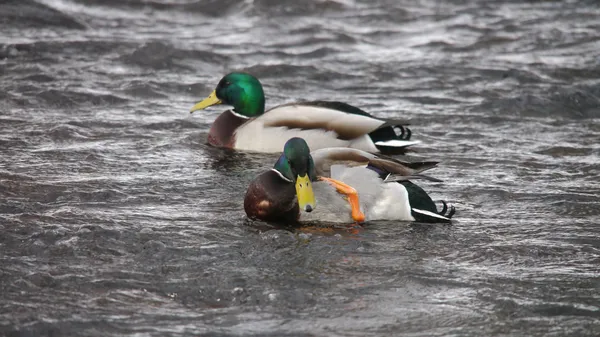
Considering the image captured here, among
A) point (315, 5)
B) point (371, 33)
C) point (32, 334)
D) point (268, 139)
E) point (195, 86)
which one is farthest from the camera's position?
point (315, 5)

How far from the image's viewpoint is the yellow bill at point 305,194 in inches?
250

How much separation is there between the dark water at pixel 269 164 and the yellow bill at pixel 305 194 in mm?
213

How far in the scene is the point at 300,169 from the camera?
652 cm

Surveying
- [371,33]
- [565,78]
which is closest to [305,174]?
[565,78]

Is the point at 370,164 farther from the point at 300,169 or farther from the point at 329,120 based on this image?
the point at 329,120

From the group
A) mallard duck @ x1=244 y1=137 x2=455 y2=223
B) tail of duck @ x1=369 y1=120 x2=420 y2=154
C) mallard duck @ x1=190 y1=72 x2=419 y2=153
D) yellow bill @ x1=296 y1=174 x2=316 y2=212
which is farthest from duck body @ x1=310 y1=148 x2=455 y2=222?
tail of duck @ x1=369 y1=120 x2=420 y2=154

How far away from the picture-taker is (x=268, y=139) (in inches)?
359

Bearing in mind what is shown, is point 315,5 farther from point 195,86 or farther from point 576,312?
point 576,312

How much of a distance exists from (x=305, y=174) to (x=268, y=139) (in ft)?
8.73

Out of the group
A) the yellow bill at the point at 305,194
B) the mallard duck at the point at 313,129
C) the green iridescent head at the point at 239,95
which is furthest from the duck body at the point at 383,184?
the green iridescent head at the point at 239,95

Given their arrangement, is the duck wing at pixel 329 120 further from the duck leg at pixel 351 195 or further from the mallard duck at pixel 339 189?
the duck leg at pixel 351 195

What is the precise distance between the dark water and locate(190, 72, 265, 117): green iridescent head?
0.42m

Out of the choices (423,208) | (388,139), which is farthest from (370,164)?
(388,139)

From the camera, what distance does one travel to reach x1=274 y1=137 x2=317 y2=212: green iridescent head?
20.9ft
